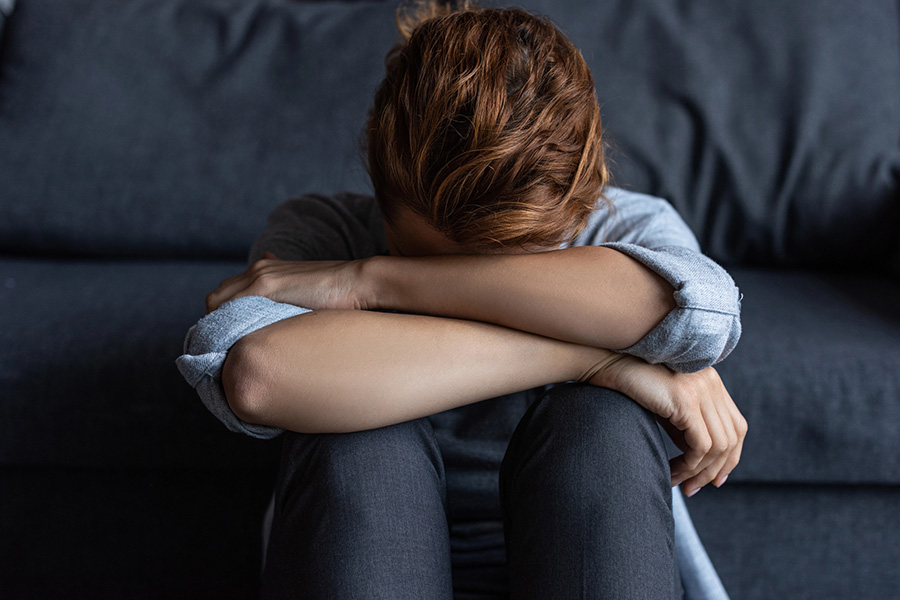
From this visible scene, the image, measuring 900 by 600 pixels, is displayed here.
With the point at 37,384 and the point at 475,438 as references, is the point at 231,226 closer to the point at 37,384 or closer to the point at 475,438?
the point at 37,384

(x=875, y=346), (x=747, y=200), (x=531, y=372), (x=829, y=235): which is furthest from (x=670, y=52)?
(x=531, y=372)

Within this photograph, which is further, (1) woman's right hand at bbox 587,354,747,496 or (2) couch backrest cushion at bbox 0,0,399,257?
(2) couch backrest cushion at bbox 0,0,399,257

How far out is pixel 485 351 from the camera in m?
0.63

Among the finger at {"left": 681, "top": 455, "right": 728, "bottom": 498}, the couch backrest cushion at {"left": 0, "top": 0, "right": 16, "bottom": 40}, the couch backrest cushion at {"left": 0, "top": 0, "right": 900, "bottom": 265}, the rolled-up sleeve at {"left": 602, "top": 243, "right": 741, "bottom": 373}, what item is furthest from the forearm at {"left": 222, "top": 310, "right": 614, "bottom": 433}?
the couch backrest cushion at {"left": 0, "top": 0, "right": 16, "bottom": 40}

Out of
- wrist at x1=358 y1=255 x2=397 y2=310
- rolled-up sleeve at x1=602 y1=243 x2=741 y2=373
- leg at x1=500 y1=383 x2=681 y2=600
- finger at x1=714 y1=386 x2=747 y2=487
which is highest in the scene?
wrist at x1=358 y1=255 x2=397 y2=310

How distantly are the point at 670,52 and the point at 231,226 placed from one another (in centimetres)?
90

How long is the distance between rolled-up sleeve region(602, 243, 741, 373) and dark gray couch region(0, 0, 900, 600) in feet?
1.13

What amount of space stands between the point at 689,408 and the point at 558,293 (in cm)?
18

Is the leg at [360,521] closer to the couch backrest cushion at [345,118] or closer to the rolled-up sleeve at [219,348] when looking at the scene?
the rolled-up sleeve at [219,348]

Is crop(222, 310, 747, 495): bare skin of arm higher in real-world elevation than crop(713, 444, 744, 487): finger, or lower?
higher

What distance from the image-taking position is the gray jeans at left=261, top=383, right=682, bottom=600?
1.74 feet

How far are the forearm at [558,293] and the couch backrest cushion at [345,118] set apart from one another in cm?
64

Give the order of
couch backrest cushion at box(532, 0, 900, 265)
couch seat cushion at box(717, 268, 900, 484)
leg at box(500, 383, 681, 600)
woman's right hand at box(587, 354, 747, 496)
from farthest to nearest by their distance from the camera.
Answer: couch backrest cushion at box(532, 0, 900, 265), couch seat cushion at box(717, 268, 900, 484), woman's right hand at box(587, 354, 747, 496), leg at box(500, 383, 681, 600)

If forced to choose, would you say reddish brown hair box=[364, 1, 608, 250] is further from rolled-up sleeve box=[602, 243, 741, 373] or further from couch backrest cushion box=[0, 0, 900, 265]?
couch backrest cushion box=[0, 0, 900, 265]
